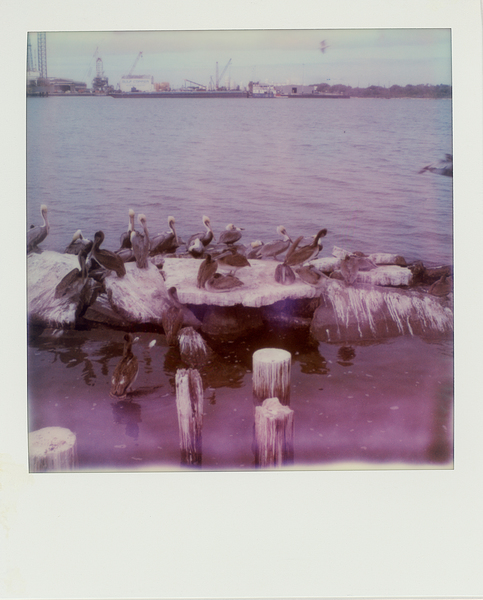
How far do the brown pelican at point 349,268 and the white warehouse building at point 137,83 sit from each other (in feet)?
3.55

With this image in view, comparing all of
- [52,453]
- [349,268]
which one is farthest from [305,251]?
[52,453]

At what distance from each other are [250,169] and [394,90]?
26.9 inches

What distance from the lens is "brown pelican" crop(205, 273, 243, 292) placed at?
191 centimetres

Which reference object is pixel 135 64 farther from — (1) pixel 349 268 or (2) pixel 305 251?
(1) pixel 349 268

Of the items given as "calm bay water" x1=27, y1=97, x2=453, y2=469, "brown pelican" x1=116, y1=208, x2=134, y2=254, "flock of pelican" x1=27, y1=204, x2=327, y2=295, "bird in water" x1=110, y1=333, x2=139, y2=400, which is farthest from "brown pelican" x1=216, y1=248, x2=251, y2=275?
"bird in water" x1=110, y1=333, x2=139, y2=400

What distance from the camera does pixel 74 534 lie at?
5.94 ft

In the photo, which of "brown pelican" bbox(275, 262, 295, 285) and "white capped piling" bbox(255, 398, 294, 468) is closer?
"white capped piling" bbox(255, 398, 294, 468)

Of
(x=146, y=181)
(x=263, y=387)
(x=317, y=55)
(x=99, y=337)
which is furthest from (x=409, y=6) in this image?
(x=99, y=337)

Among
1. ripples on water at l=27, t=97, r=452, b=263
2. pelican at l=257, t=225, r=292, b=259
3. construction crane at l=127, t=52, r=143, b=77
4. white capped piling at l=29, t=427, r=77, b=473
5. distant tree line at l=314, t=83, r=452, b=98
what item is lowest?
white capped piling at l=29, t=427, r=77, b=473

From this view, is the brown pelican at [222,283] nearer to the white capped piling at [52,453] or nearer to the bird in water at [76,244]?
the bird in water at [76,244]

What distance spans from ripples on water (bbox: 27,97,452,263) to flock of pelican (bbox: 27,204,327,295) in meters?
0.03

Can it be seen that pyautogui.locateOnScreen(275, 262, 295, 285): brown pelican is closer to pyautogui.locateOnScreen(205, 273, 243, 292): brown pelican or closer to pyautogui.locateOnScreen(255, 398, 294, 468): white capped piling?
pyautogui.locateOnScreen(205, 273, 243, 292): brown pelican

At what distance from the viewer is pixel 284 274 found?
191cm

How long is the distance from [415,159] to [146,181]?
114 centimetres
